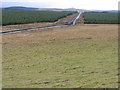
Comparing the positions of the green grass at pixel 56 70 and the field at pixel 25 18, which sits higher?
the green grass at pixel 56 70

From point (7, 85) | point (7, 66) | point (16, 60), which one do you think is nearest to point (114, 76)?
point (7, 85)

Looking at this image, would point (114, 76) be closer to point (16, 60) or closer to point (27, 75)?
point (27, 75)

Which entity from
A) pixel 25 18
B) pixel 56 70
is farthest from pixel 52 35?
pixel 25 18

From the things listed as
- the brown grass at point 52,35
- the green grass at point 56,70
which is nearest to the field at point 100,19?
the brown grass at point 52,35

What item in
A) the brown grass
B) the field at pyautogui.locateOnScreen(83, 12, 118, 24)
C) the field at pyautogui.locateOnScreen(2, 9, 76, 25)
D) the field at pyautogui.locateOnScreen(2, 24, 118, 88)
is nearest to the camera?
the field at pyautogui.locateOnScreen(2, 24, 118, 88)

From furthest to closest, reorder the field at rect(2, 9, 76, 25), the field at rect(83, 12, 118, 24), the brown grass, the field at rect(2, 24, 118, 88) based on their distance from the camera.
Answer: the field at rect(83, 12, 118, 24) < the field at rect(2, 9, 76, 25) < the brown grass < the field at rect(2, 24, 118, 88)

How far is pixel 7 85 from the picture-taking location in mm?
9031

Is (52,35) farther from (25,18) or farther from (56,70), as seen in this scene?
(25,18)

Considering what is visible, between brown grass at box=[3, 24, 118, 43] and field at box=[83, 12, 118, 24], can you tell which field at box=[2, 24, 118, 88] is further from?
field at box=[83, 12, 118, 24]

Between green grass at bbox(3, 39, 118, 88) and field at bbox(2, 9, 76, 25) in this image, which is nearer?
green grass at bbox(3, 39, 118, 88)

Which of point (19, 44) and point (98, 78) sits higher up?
point (98, 78)

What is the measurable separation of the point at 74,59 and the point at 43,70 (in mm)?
3266

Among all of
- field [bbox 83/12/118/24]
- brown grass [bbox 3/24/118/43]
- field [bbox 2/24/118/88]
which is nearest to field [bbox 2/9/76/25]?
field [bbox 83/12/118/24]

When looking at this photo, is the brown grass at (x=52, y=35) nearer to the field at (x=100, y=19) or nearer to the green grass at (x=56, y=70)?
the green grass at (x=56, y=70)
